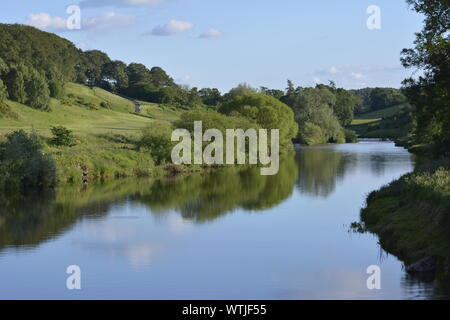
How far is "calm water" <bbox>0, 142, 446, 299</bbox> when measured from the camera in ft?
60.0

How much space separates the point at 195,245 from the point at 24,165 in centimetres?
2060

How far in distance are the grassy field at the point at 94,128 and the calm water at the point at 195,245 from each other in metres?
4.47

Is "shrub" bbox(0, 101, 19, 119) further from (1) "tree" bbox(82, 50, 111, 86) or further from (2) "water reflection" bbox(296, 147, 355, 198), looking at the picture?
(1) "tree" bbox(82, 50, 111, 86)

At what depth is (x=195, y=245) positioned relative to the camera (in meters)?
24.5

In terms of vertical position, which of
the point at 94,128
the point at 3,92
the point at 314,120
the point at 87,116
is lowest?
the point at 94,128

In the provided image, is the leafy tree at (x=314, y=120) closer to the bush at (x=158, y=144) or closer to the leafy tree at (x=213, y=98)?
the leafy tree at (x=213, y=98)

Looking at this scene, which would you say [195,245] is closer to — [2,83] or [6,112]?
[6,112]

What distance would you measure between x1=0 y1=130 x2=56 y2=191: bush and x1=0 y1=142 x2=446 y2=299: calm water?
2684mm

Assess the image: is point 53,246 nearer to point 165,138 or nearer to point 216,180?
point 216,180

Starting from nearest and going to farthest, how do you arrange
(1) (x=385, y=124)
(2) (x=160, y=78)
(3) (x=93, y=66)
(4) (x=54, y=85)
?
(4) (x=54, y=85) < (3) (x=93, y=66) < (1) (x=385, y=124) < (2) (x=160, y=78)

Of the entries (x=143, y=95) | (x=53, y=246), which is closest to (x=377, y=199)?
(x=53, y=246)

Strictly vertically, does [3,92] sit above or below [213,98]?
below

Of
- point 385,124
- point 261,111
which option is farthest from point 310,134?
point 385,124

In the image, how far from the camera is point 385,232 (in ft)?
76.4
